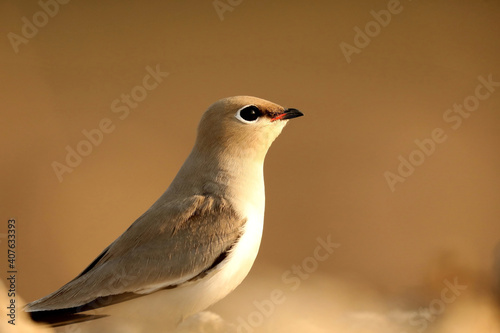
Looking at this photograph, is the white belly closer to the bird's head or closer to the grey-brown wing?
the grey-brown wing

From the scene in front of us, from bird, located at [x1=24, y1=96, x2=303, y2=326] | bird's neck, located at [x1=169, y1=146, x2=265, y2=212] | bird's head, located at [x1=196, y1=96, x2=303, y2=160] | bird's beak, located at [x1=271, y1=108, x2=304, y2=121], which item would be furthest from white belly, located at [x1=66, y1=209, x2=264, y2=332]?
bird's beak, located at [x1=271, y1=108, x2=304, y2=121]

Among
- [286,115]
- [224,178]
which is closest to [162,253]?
[224,178]

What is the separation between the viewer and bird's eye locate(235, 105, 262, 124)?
210 cm

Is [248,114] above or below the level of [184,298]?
above

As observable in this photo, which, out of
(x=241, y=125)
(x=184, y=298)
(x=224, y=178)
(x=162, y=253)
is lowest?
(x=184, y=298)

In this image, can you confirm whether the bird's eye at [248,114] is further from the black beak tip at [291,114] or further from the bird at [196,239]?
the black beak tip at [291,114]

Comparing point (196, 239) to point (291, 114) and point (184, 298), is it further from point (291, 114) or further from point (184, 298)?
point (291, 114)

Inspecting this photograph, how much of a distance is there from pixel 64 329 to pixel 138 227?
2.16ft

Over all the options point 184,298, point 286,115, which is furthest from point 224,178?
point 184,298

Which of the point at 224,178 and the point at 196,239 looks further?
the point at 224,178

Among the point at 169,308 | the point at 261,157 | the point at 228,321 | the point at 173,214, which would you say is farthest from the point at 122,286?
the point at 228,321

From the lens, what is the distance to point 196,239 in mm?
1973

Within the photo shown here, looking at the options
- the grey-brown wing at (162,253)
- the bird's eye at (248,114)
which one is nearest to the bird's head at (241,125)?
the bird's eye at (248,114)

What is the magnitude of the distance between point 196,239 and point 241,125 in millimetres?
495
